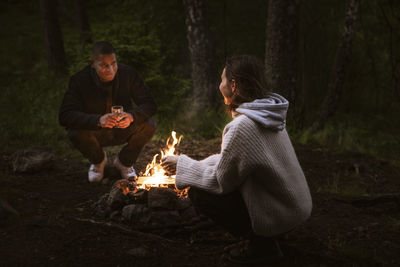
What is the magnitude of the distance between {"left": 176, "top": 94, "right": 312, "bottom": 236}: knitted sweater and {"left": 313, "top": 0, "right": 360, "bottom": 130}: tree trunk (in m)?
5.42

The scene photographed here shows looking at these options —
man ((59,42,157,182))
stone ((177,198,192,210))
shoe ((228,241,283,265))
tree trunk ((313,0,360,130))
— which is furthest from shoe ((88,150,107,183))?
tree trunk ((313,0,360,130))

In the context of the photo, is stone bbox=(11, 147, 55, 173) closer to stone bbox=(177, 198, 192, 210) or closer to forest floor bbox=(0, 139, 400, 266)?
forest floor bbox=(0, 139, 400, 266)

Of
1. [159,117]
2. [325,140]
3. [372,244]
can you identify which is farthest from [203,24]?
[372,244]

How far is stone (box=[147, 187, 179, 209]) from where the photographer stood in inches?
147

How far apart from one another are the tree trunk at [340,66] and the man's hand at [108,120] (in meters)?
5.02

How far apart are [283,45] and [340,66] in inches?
88.8

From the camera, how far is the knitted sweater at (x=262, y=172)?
8.77ft

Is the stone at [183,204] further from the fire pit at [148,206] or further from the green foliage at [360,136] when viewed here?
the green foliage at [360,136]

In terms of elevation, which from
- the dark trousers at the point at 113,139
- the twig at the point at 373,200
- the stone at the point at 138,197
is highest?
the dark trousers at the point at 113,139

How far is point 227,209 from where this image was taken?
115 inches

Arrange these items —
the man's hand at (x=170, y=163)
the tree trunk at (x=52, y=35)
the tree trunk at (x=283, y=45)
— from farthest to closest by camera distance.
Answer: the tree trunk at (x=52, y=35), the tree trunk at (x=283, y=45), the man's hand at (x=170, y=163)

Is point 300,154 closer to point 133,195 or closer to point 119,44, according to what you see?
point 133,195

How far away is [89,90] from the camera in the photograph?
4.82 m

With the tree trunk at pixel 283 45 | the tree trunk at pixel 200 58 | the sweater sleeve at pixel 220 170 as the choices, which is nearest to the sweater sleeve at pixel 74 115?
the sweater sleeve at pixel 220 170
